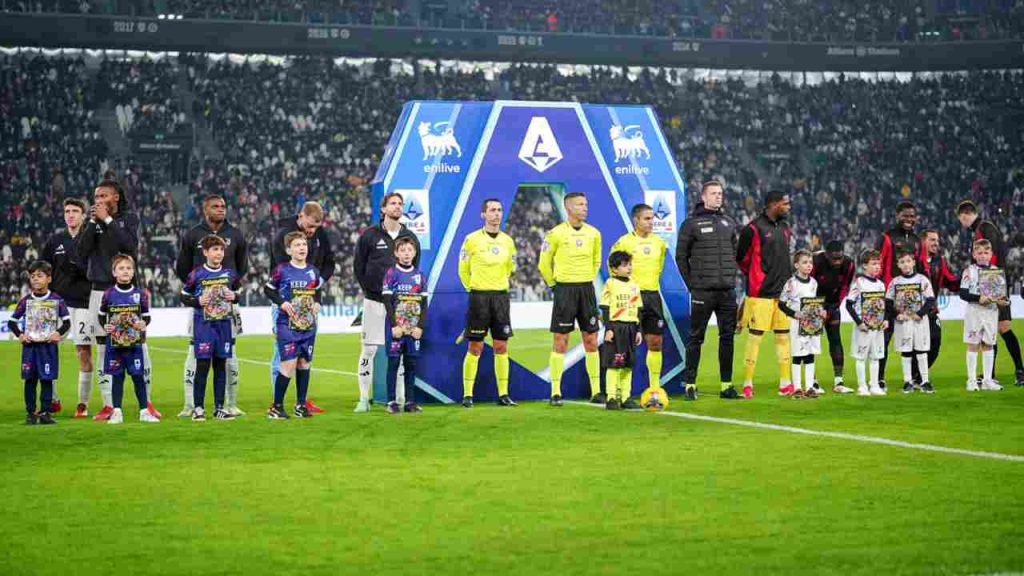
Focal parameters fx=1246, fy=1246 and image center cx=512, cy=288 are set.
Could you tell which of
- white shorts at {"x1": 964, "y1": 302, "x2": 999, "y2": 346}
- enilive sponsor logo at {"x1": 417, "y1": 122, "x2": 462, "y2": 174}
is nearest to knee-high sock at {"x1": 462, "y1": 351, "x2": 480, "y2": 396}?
enilive sponsor logo at {"x1": 417, "y1": 122, "x2": 462, "y2": 174}

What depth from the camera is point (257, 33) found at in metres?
44.2

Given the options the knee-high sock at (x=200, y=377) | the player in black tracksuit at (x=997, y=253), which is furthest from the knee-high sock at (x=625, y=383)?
the player in black tracksuit at (x=997, y=253)

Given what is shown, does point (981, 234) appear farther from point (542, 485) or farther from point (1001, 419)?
point (542, 485)

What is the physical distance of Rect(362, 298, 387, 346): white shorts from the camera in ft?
45.3

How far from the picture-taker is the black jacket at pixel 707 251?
14.9 m

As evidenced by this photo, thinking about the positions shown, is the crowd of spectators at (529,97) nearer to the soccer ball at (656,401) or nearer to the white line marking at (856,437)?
the soccer ball at (656,401)

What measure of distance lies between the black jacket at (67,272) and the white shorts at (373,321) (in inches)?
120

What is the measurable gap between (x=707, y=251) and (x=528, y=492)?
7130 mm

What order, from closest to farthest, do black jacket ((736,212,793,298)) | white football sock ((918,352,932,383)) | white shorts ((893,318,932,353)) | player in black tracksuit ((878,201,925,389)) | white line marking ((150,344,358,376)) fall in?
black jacket ((736,212,793,298)) → white shorts ((893,318,932,353)) → white football sock ((918,352,932,383)) → player in black tracksuit ((878,201,925,389)) → white line marking ((150,344,358,376))

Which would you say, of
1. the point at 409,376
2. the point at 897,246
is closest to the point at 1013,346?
the point at 897,246

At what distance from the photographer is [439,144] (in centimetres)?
1522

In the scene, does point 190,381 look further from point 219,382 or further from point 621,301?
point 621,301

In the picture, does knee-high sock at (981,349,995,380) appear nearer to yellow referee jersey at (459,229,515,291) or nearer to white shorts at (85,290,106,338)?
yellow referee jersey at (459,229,515,291)

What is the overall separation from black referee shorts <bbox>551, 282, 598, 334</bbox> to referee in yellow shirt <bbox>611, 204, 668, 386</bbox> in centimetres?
59
